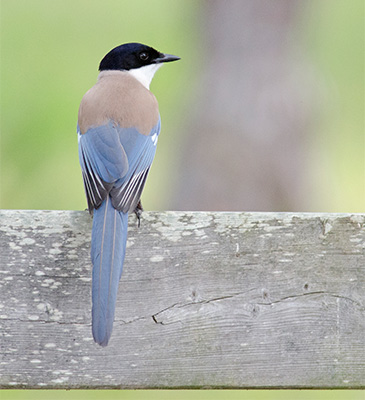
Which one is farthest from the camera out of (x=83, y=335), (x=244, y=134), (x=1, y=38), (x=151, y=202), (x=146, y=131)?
(x=1, y=38)

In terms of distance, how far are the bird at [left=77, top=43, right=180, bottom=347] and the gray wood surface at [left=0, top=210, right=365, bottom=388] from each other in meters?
0.12

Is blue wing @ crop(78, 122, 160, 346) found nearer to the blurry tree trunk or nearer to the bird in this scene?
the bird

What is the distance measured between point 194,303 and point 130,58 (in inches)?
79.9

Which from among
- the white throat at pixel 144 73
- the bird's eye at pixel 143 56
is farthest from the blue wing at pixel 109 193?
the bird's eye at pixel 143 56

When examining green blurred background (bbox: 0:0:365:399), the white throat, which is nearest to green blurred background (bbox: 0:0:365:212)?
green blurred background (bbox: 0:0:365:399)

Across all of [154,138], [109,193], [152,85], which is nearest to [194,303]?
[109,193]

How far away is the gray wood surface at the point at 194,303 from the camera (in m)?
2.25

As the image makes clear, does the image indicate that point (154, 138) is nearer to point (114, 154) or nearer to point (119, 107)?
point (119, 107)

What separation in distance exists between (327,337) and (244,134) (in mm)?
3275

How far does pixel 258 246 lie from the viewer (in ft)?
7.67

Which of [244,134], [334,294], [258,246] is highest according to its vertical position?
[258,246]

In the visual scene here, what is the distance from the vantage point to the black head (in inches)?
157

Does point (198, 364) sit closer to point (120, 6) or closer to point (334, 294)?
point (334, 294)

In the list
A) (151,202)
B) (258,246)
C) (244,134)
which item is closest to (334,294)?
(258,246)
